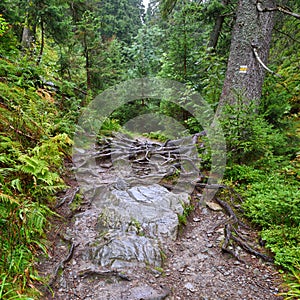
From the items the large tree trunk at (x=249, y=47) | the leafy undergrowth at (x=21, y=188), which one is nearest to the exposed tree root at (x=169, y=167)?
the leafy undergrowth at (x=21, y=188)

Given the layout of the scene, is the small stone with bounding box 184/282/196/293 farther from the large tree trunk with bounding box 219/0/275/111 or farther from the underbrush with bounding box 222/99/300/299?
the large tree trunk with bounding box 219/0/275/111

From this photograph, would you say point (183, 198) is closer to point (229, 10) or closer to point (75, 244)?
point (75, 244)

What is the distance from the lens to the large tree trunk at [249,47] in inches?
218

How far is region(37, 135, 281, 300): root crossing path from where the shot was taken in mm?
2732

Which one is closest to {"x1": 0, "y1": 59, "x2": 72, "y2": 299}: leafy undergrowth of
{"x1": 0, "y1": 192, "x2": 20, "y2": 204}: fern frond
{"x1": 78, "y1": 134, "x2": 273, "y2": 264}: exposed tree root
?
{"x1": 0, "y1": 192, "x2": 20, "y2": 204}: fern frond

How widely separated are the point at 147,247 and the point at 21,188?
2.17 meters

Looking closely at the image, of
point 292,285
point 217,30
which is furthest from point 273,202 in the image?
point 217,30

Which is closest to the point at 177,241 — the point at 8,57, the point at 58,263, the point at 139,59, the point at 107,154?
the point at 58,263

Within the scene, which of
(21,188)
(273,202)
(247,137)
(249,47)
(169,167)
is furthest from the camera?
(169,167)

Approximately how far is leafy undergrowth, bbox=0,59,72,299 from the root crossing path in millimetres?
309

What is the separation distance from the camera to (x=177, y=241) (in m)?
3.68

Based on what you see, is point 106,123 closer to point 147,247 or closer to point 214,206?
point 214,206

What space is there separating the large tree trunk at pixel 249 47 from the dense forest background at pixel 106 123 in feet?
0.29

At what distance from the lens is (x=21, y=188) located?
3318 millimetres
